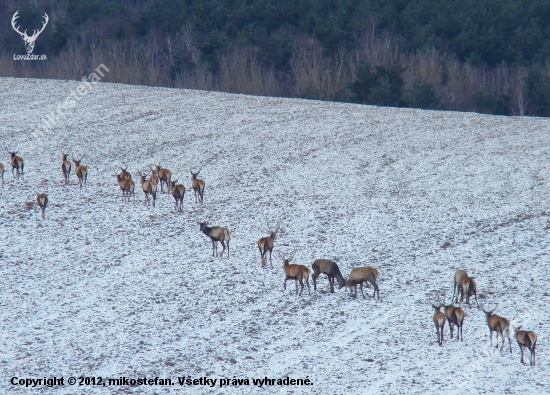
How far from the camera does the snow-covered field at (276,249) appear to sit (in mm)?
13352

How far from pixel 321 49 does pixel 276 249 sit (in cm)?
4144

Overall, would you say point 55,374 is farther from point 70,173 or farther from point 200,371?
point 70,173

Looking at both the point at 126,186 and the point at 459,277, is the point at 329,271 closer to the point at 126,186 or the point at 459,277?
the point at 459,277

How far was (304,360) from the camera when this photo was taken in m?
13.5

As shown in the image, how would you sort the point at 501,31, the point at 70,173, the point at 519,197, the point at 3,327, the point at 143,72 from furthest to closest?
1. the point at 501,31
2. the point at 143,72
3. the point at 70,173
4. the point at 519,197
5. the point at 3,327

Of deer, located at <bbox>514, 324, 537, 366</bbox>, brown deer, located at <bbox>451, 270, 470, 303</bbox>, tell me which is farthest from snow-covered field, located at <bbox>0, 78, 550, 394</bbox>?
brown deer, located at <bbox>451, 270, 470, 303</bbox>

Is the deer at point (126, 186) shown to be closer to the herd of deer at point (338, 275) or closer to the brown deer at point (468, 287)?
the herd of deer at point (338, 275)

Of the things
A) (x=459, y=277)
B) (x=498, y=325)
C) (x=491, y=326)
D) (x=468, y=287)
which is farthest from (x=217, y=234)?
(x=498, y=325)

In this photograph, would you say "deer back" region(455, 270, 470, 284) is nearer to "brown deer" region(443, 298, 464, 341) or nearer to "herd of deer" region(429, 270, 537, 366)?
"herd of deer" region(429, 270, 537, 366)

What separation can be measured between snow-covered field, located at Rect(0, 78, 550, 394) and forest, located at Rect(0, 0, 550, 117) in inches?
523

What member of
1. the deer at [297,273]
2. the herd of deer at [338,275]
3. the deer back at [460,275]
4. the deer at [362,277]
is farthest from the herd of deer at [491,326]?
the deer at [297,273]

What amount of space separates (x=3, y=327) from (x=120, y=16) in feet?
200

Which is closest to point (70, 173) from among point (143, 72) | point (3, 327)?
point (3, 327)

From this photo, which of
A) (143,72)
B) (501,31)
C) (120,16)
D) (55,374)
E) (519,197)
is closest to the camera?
(55,374)
